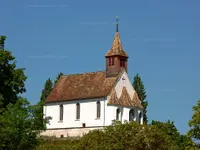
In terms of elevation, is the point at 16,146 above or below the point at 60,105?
below

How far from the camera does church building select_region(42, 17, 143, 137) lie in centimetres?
10088

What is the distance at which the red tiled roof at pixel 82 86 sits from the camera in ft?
335

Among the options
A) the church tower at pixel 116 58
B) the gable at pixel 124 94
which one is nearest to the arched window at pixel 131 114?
the gable at pixel 124 94

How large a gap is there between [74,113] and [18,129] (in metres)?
53.2

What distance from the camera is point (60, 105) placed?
351 ft

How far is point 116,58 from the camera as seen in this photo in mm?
104438

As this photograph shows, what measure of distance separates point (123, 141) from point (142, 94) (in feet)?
153

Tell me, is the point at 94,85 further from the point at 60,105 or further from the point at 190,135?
the point at 190,135

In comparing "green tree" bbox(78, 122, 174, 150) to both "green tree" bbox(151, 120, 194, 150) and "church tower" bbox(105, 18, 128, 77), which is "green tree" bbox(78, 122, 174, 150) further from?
"church tower" bbox(105, 18, 128, 77)

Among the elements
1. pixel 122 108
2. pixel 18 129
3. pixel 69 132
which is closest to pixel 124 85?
pixel 122 108

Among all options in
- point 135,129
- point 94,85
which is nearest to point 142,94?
point 94,85

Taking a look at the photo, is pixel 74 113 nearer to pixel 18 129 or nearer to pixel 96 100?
pixel 96 100

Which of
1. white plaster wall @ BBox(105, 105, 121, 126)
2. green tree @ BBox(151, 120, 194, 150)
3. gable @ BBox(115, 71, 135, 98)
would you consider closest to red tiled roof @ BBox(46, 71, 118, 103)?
gable @ BBox(115, 71, 135, 98)

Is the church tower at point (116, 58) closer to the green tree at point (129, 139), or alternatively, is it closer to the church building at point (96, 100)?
the church building at point (96, 100)
